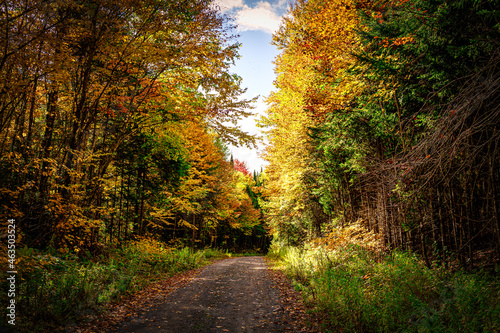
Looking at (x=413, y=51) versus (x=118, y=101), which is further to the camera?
(x=118, y=101)

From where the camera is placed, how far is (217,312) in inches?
256

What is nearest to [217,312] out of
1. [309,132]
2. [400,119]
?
[400,119]

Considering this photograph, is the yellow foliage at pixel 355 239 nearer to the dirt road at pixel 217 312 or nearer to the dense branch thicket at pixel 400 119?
the dense branch thicket at pixel 400 119

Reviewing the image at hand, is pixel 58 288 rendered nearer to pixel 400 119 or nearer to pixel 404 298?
pixel 404 298

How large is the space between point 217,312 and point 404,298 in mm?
4451

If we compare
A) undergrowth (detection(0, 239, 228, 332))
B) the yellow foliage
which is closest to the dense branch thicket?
the yellow foliage

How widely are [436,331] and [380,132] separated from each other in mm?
5765

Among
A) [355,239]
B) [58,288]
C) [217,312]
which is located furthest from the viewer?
[355,239]

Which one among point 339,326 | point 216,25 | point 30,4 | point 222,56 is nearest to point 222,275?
point 339,326

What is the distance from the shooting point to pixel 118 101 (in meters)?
9.90

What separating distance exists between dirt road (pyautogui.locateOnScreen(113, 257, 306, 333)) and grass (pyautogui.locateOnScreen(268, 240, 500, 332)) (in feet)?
3.85

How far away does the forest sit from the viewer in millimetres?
4949

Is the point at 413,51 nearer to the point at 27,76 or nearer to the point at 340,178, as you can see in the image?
the point at 340,178

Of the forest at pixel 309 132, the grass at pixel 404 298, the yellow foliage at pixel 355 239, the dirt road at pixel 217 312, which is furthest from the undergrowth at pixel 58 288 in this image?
the yellow foliage at pixel 355 239
